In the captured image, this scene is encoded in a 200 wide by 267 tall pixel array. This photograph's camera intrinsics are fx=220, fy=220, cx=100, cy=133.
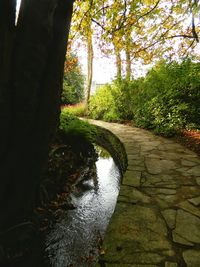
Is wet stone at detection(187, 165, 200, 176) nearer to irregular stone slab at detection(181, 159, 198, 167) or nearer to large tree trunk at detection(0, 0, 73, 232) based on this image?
irregular stone slab at detection(181, 159, 198, 167)

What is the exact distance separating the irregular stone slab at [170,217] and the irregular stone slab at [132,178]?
815 millimetres

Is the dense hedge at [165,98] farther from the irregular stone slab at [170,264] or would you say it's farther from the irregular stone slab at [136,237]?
the irregular stone slab at [170,264]

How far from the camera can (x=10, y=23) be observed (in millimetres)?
2375

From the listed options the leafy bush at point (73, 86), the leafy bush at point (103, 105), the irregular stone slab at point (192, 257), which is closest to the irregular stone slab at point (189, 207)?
the irregular stone slab at point (192, 257)

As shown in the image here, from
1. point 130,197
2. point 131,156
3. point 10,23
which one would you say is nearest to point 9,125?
point 10,23

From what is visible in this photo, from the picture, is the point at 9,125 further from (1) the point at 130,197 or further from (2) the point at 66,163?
(2) the point at 66,163

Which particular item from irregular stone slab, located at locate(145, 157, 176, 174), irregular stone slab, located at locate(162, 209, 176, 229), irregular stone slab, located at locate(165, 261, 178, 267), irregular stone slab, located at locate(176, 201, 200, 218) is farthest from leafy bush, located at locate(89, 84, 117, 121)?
irregular stone slab, located at locate(165, 261, 178, 267)

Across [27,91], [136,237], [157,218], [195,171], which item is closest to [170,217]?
[157,218]

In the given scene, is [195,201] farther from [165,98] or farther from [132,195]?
[165,98]

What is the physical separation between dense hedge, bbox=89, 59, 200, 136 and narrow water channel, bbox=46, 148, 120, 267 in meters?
3.58

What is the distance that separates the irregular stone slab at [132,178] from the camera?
11.7 ft

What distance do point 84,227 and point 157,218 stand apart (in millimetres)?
1278

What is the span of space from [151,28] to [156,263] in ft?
36.4

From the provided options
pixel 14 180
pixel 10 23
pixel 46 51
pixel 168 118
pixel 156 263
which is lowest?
pixel 156 263
